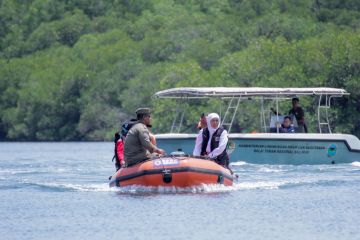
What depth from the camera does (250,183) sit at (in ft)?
95.7

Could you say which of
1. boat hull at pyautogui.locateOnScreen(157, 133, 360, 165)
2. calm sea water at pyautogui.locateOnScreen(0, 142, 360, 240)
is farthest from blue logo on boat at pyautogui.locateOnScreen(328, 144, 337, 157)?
calm sea water at pyautogui.locateOnScreen(0, 142, 360, 240)

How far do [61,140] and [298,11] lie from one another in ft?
74.7

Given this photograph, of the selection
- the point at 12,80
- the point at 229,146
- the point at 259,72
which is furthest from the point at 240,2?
the point at 229,146

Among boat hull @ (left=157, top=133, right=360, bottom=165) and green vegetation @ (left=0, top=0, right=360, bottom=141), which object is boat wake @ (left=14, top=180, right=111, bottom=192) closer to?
boat hull @ (left=157, top=133, right=360, bottom=165)

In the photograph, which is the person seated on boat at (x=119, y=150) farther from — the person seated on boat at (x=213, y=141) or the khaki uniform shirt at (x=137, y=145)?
the person seated on boat at (x=213, y=141)

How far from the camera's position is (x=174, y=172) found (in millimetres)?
25734

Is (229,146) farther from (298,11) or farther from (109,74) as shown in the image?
(298,11)

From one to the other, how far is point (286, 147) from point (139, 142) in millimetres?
11407

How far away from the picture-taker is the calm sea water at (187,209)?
20703 millimetres

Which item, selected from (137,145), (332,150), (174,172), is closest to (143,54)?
(332,150)

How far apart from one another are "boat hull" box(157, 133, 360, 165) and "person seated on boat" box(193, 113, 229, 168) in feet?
32.2

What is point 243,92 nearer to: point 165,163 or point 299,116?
point 299,116

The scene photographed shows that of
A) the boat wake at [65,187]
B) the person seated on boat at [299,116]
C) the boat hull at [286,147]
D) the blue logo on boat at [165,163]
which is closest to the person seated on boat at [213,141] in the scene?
the blue logo on boat at [165,163]

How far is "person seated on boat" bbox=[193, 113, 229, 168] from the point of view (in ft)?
Answer: 87.0
